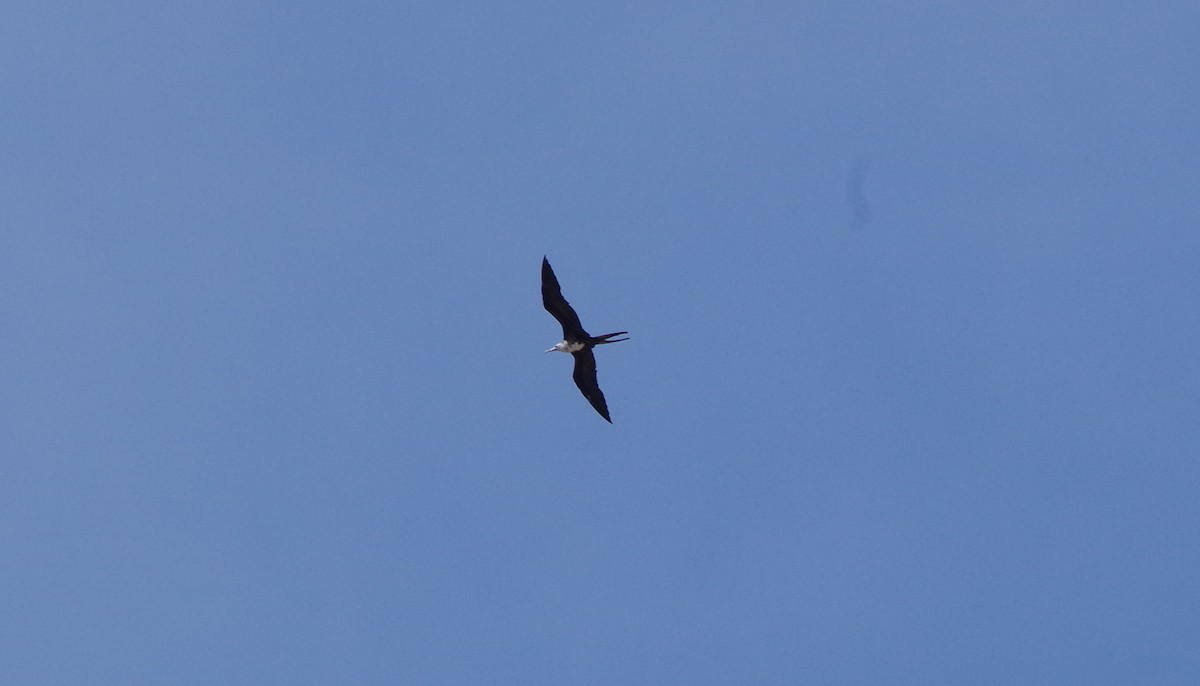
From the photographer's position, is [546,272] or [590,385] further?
[590,385]

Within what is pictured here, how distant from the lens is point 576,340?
41594 mm

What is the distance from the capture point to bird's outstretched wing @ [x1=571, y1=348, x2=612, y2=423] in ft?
138

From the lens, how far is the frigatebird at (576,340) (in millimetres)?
39812

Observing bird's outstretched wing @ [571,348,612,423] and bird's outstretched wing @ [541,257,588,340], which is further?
bird's outstretched wing @ [571,348,612,423]

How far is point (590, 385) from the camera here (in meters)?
42.5

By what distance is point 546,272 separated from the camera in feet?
130

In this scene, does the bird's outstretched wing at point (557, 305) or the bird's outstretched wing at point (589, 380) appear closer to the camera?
the bird's outstretched wing at point (557, 305)

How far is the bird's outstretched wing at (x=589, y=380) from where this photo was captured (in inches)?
1657

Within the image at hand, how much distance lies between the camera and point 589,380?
42406mm

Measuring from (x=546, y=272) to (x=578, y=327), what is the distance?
2.20 m

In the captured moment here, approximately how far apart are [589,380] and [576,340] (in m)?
1.50

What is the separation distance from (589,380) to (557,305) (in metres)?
3.20

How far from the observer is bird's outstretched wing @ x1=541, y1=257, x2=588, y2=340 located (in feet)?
130
